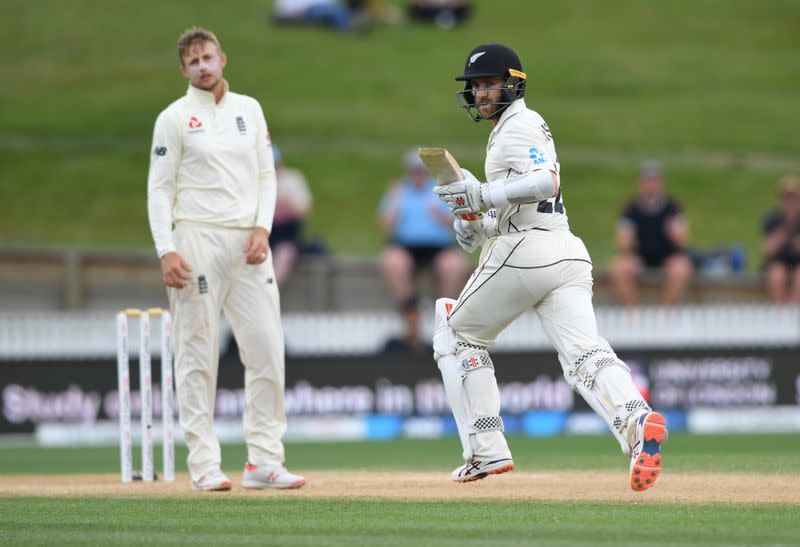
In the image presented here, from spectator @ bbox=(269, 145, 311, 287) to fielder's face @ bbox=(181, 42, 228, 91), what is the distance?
6.91 metres

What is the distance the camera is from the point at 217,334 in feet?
27.9

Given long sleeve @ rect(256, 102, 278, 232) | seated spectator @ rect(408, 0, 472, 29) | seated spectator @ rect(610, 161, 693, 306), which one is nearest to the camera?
long sleeve @ rect(256, 102, 278, 232)

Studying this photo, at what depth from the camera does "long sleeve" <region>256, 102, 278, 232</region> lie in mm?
8570

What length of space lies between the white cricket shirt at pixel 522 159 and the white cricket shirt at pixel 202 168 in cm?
157

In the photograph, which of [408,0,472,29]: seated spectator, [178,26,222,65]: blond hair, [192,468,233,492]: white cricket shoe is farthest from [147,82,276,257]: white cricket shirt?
[408,0,472,29]: seated spectator

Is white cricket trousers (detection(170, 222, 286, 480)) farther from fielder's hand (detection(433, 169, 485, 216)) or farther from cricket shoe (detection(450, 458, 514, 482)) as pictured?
fielder's hand (detection(433, 169, 485, 216))

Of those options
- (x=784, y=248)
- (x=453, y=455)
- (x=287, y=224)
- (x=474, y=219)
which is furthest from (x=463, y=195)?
(x=784, y=248)

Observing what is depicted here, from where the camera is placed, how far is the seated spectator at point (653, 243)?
1575 centimetres

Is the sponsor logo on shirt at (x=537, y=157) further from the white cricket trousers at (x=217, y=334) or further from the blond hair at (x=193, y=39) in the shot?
the blond hair at (x=193, y=39)

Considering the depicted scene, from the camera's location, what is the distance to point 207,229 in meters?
8.41

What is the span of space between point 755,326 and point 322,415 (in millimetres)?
4614

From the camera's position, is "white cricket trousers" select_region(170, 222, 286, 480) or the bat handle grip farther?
"white cricket trousers" select_region(170, 222, 286, 480)

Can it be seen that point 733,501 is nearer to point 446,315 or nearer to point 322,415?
point 446,315

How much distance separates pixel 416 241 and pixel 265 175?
22.9 feet
